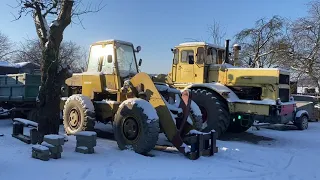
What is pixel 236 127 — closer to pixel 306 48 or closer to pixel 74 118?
pixel 74 118

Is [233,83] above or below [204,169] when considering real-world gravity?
above

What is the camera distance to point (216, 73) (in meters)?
12.0

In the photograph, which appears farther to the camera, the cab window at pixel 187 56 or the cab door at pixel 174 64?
the cab door at pixel 174 64

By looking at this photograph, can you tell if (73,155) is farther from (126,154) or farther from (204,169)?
(204,169)

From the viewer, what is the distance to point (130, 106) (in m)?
7.85

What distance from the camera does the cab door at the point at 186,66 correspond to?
12.4m

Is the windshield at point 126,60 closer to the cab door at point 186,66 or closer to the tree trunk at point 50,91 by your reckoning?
the tree trunk at point 50,91

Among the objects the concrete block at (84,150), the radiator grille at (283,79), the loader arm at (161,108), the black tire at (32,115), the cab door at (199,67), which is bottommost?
the concrete block at (84,150)

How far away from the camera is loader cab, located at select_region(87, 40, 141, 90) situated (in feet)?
30.7

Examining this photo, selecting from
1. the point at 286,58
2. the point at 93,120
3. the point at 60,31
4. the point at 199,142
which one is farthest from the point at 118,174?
the point at 286,58

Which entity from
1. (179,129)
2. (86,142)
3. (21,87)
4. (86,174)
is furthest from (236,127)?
(86,174)

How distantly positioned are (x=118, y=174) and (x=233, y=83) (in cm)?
666

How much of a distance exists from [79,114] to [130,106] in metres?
2.22

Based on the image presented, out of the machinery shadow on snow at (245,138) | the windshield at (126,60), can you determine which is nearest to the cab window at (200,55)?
the machinery shadow on snow at (245,138)
